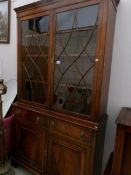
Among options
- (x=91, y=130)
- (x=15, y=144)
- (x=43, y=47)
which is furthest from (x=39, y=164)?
(x=43, y=47)

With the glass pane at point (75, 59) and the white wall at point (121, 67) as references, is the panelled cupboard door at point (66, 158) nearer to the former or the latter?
the glass pane at point (75, 59)

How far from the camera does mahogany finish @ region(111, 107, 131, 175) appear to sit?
51.4 inches

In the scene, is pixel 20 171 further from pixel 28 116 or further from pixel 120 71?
pixel 120 71

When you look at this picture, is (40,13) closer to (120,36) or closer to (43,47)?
(43,47)

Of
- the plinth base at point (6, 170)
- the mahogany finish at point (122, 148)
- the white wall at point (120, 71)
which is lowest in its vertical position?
the plinth base at point (6, 170)

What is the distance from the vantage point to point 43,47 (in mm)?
1786

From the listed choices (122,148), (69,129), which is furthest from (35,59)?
(122,148)

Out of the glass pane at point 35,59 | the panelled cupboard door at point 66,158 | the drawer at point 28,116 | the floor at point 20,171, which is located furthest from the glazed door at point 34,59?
the floor at point 20,171

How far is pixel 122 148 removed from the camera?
1.35 metres

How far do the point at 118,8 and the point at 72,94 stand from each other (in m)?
0.96

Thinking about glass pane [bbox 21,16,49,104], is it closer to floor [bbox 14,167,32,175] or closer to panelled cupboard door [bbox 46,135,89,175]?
panelled cupboard door [bbox 46,135,89,175]

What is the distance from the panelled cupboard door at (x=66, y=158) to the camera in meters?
1.55

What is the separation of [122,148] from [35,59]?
1234 millimetres

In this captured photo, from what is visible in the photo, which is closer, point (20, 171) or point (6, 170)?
point (6, 170)
